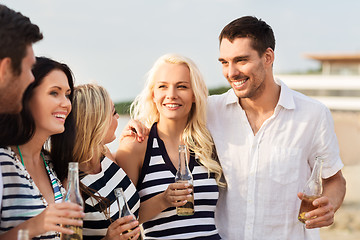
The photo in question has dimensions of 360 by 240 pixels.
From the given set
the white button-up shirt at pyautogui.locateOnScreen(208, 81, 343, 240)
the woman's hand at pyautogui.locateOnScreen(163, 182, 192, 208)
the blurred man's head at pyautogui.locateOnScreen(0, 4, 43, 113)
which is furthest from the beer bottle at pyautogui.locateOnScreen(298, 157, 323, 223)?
the blurred man's head at pyautogui.locateOnScreen(0, 4, 43, 113)

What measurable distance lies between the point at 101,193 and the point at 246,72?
50.0 inches

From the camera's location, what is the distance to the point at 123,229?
2.40 metres

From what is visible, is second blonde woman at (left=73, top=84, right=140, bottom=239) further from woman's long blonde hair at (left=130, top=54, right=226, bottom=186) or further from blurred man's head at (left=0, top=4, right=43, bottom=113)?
blurred man's head at (left=0, top=4, right=43, bottom=113)

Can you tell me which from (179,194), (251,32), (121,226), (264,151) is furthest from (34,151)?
(251,32)

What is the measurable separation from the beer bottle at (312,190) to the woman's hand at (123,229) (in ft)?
3.46

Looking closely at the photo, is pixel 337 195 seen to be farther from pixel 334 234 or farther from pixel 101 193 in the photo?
pixel 334 234

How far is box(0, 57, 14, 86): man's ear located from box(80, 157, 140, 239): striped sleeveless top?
966 millimetres

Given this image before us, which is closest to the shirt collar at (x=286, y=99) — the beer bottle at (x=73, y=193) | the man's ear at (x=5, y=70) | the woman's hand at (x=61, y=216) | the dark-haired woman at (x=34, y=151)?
the dark-haired woman at (x=34, y=151)

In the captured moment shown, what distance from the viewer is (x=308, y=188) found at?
2.88m

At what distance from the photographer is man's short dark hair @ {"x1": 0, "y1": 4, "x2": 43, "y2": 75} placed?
1852mm

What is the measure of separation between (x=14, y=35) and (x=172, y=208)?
1611mm

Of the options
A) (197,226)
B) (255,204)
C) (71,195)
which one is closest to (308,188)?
(255,204)

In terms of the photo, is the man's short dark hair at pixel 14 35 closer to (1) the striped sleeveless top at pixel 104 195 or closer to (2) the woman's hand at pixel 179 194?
(1) the striped sleeveless top at pixel 104 195

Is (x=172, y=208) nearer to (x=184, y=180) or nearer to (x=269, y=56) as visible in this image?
(x=184, y=180)
